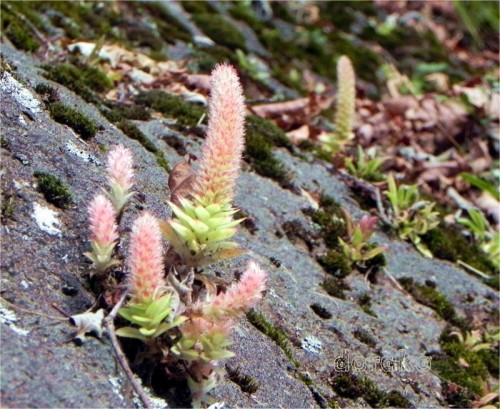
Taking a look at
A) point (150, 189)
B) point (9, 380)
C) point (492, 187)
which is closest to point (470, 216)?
point (492, 187)

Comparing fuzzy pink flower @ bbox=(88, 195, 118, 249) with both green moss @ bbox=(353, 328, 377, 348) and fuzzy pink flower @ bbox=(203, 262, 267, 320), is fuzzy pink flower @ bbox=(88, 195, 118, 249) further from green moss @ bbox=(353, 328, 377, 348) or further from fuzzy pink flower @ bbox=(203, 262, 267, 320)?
green moss @ bbox=(353, 328, 377, 348)

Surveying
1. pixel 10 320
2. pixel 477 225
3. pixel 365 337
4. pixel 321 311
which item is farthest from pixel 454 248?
pixel 10 320

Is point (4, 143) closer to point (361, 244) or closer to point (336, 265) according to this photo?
point (336, 265)

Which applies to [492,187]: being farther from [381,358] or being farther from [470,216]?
[381,358]

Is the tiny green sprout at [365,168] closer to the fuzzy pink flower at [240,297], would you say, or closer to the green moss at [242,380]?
the green moss at [242,380]

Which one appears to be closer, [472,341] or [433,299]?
[472,341]

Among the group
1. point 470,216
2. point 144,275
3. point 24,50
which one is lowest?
point 470,216
